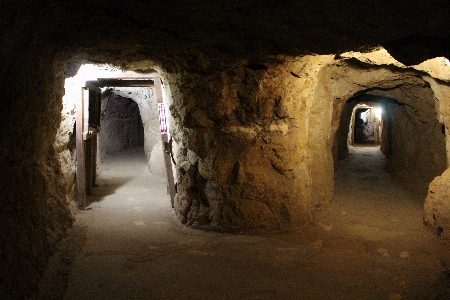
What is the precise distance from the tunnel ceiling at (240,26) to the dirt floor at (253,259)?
232cm

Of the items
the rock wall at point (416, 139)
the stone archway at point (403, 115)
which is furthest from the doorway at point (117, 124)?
the rock wall at point (416, 139)

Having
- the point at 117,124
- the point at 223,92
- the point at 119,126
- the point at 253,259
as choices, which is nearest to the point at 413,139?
the point at 223,92

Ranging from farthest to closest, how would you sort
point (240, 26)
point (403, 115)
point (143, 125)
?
point (143, 125) < point (403, 115) < point (240, 26)

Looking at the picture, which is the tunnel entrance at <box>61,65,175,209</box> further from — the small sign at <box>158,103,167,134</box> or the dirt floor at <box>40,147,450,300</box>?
the dirt floor at <box>40,147,450,300</box>

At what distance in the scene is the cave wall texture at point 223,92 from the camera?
263 cm

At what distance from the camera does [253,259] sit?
13.9ft

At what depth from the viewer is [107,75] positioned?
645 centimetres

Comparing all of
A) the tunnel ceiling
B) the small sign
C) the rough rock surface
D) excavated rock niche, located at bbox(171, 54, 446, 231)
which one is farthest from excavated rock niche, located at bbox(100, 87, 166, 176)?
the rough rock surface

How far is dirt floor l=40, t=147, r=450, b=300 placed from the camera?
3453 millimetres

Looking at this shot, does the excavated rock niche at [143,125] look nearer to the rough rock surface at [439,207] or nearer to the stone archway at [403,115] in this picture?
the stone archway at [403,115]

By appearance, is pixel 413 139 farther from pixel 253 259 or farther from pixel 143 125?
pixel 143 125

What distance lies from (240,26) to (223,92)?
5.70ft

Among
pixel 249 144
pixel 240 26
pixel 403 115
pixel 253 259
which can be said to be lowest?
pixel 253 259

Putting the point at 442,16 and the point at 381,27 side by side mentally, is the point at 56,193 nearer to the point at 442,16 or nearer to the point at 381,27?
the point at 381,27
